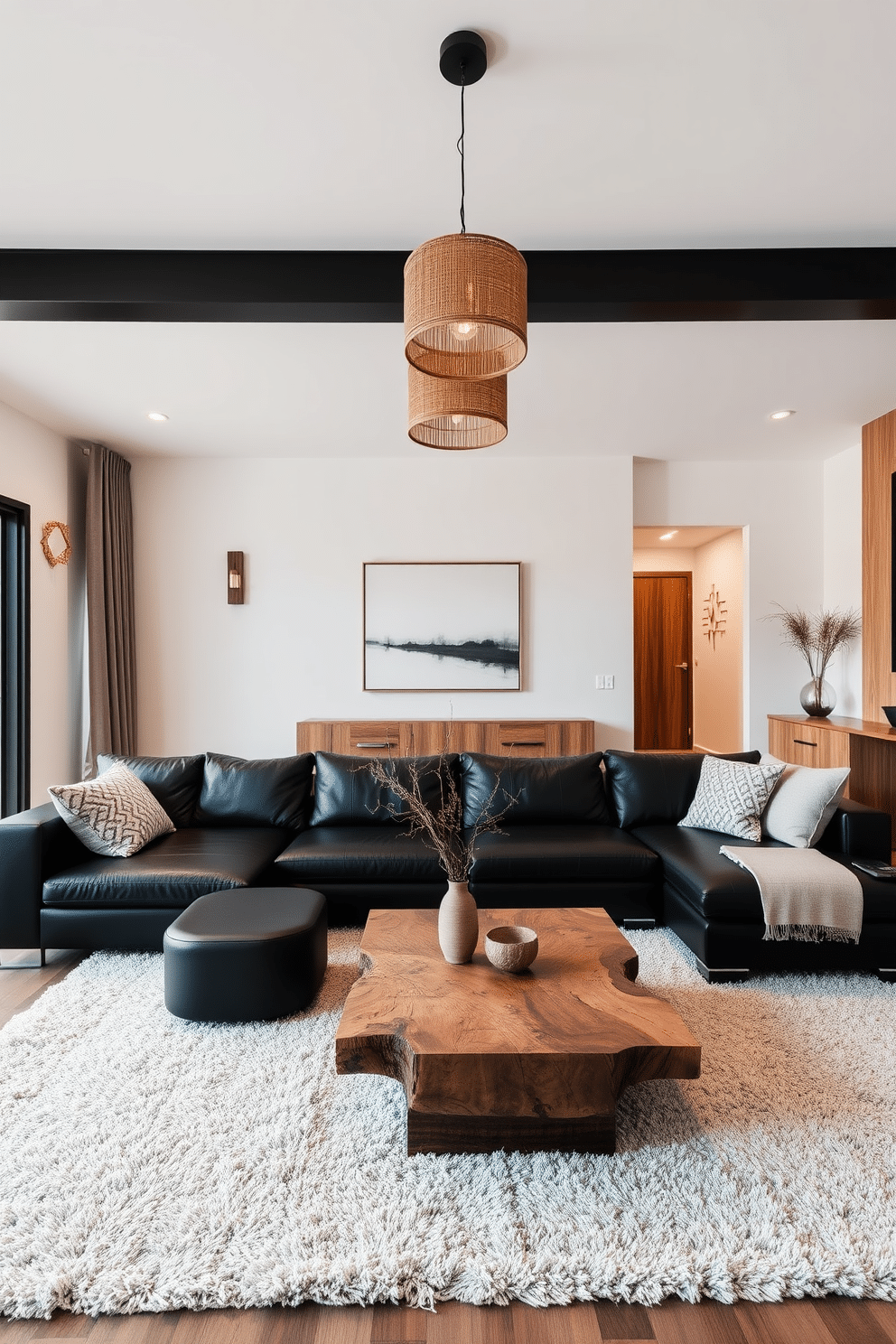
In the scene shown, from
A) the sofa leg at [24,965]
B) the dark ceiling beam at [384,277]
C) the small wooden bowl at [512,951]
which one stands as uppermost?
the dark ceiling beam at [384,277]

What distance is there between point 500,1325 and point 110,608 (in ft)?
15.9

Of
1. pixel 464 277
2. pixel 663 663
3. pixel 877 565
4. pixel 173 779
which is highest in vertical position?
pixel 464 277

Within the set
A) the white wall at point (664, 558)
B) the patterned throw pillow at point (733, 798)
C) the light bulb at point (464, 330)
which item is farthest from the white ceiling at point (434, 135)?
the white wall at point (664, 558)

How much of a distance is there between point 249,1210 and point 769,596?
17.5 feet

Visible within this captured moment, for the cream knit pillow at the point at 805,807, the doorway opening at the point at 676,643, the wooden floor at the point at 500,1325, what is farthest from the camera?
the doorway opening at the point at 676,643

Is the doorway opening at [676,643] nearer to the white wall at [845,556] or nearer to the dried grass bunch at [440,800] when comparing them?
the white wall at [845,556]

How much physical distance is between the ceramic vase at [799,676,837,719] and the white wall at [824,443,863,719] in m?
0.18

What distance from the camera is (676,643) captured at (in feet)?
25.4

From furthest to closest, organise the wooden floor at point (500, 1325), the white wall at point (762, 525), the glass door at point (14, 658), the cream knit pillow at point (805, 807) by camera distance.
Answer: the white wall at point (762, 525)
the glass door at point (14, 658)
the cream knit pillow at point (805, 807)
the wooden floor at point (500, 1325)

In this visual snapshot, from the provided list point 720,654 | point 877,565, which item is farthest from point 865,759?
point 720,654

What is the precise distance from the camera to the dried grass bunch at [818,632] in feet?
17.5

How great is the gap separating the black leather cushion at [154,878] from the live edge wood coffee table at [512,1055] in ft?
3.93

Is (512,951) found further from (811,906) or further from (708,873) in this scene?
(811,906)

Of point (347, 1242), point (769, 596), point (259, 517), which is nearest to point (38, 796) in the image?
point (259, 517)
